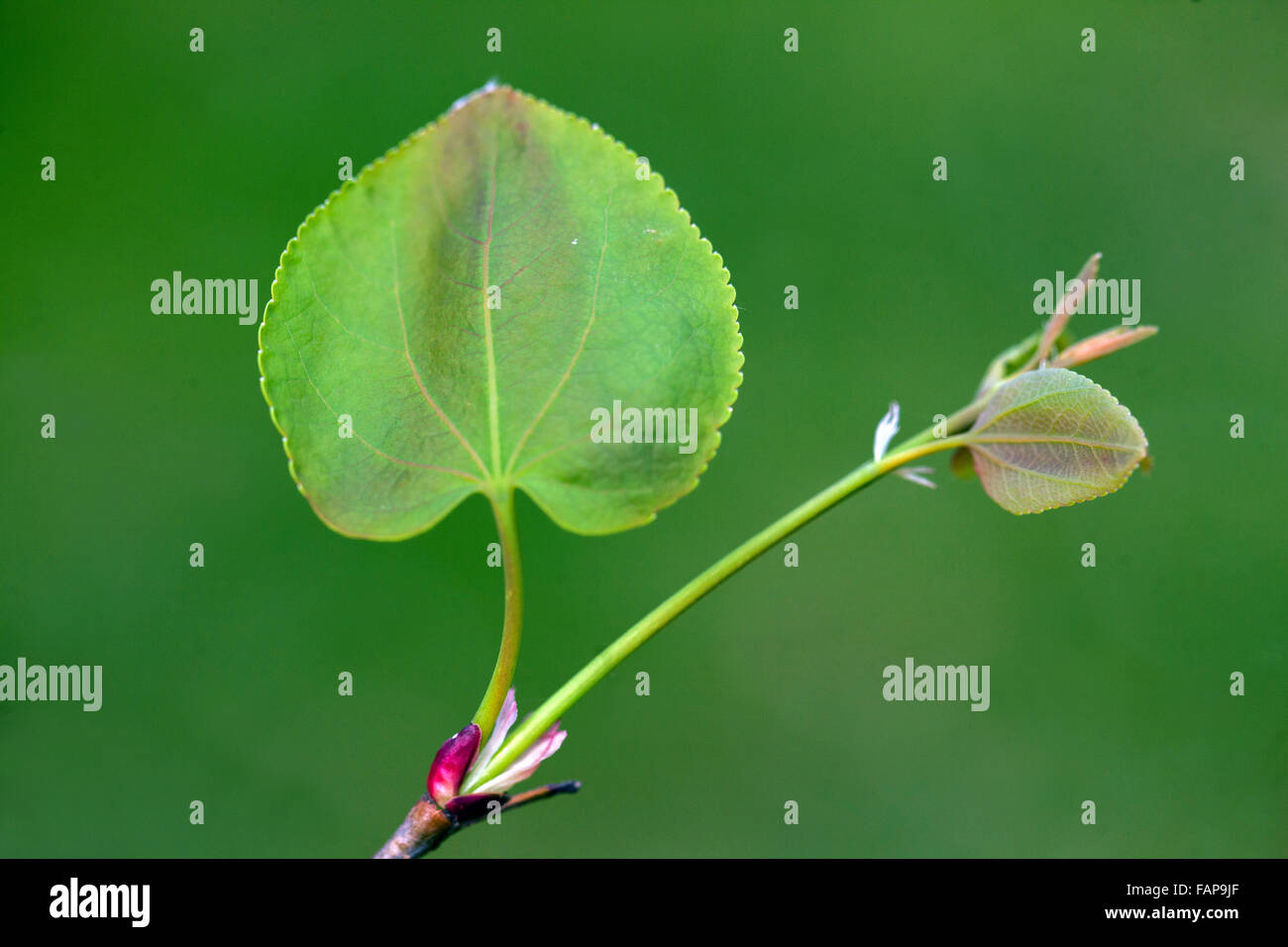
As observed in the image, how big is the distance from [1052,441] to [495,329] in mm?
296

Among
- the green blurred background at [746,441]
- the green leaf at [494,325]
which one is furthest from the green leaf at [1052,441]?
the green blurred background at [746,441]

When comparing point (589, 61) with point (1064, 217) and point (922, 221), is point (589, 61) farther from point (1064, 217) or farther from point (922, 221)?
point (1064, 217)

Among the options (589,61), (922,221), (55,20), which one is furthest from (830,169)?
(55,20)

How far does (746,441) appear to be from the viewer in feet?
9.45

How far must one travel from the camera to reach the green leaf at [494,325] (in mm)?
503

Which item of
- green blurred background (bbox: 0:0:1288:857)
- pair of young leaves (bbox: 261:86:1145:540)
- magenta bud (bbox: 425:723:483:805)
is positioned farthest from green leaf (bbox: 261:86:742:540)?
green blurred background (bbox: 0:0:1288:857)

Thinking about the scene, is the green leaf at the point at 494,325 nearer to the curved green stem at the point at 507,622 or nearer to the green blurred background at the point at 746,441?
the curved green stem at the point at 507,622

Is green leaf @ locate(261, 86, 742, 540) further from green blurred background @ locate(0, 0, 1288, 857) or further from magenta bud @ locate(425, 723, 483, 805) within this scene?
green blurred background @ locate(0, 0, 1288, 857)

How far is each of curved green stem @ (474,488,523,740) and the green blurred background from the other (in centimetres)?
189

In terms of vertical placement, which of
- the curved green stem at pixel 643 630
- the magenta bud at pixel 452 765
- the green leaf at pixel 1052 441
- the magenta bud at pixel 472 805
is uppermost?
→ the green leaf at pixel 1052 441

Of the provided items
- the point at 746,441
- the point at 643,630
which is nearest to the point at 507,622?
the point at 643,630

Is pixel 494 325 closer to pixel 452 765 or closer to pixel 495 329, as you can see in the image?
pixel 495 329

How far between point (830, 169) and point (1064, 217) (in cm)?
67

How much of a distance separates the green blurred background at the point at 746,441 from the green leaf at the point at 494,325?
191cm
